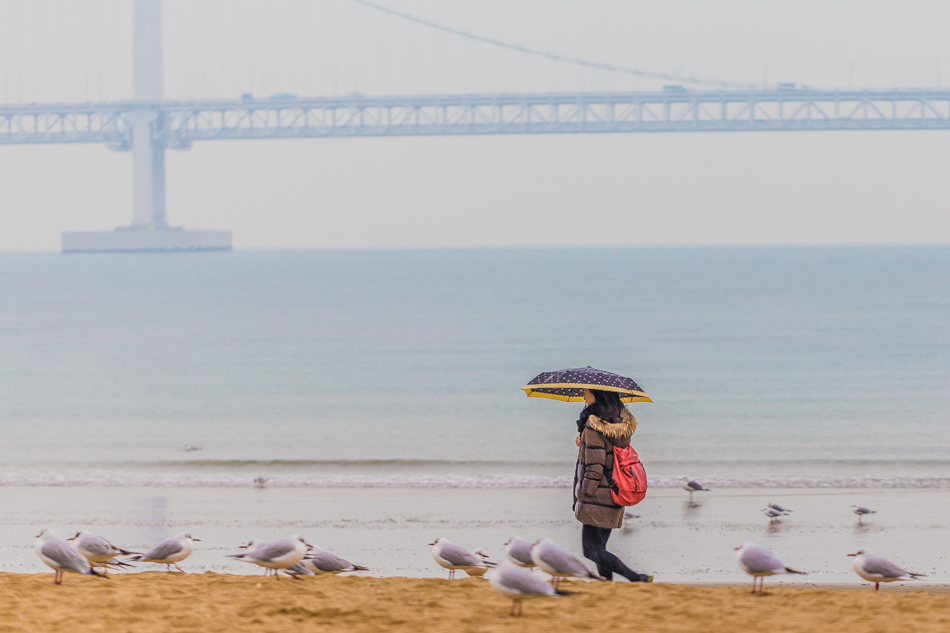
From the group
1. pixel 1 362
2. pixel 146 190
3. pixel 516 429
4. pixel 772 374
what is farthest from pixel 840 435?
pixel 146 190

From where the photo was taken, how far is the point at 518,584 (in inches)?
159

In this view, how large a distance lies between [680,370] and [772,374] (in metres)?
2.02

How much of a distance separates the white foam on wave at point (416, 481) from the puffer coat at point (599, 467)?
4.83 m

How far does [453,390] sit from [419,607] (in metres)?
14.4

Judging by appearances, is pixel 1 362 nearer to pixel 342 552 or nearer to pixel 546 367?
pixel 546 367

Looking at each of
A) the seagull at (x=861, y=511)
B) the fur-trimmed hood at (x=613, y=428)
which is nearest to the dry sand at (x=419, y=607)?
the fur-trimmed hood at (x=613, y=428)

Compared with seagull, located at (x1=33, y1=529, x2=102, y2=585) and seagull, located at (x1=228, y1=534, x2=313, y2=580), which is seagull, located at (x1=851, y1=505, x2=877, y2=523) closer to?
seagull, located at (x1=228, y1=534, x2=313, y2=580)

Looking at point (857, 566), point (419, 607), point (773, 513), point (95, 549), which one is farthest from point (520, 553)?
point (773, 513)

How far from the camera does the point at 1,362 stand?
25062 millimetres

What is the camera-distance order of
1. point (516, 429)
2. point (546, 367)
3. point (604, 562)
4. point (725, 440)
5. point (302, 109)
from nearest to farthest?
point (604, 562), point (725, 440), point (516, 429), point (546, 367), point (302, 109)

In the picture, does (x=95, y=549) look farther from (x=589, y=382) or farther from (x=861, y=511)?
(x=861, y=511)

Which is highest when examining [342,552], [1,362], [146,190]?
[146,190]

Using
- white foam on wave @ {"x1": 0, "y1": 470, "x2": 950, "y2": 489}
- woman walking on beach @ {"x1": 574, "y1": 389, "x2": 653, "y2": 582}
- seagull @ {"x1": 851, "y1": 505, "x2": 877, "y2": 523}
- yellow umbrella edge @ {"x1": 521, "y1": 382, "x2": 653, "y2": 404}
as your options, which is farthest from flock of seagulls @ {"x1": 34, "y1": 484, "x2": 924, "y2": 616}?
white foam on wave @ {"x1": 0, "y1": 470, "x2": 950, "y2": 489}

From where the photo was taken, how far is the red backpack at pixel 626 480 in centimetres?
458
